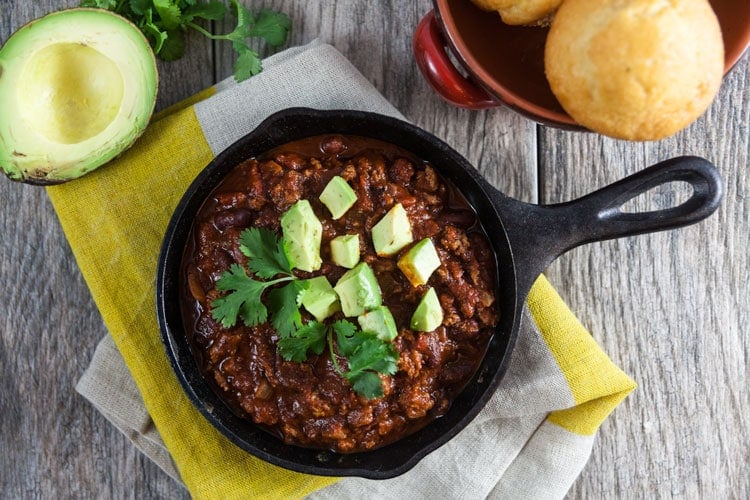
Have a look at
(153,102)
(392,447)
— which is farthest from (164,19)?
(392,447)

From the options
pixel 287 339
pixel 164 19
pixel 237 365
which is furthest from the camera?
pixel 164 19

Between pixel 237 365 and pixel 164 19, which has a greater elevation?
pixel 164 19

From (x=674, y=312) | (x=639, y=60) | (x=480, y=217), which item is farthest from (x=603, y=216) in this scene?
(x=674, y=312)

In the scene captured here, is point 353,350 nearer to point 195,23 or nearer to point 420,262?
Result: point 420,262

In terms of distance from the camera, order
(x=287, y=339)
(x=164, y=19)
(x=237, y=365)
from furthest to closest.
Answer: (x=164, y=19) → (x=237, y=365) → (x=287, y=339)

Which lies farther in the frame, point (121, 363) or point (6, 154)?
point (121, 363)

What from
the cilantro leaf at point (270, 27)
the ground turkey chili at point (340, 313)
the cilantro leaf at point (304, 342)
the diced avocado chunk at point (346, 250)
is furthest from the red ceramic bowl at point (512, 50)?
the cilantro leaf at point (304, 342)

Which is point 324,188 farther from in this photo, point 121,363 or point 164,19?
point 121,363
